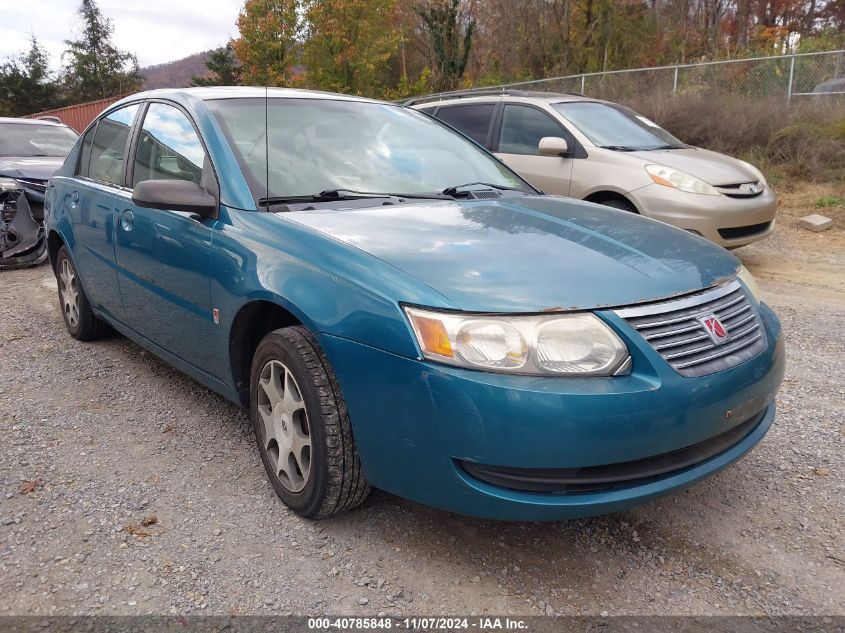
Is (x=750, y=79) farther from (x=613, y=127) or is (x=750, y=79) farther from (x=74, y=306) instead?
(x=74, y=306)

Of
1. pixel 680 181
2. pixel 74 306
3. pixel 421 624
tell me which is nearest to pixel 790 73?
pixel 680 181

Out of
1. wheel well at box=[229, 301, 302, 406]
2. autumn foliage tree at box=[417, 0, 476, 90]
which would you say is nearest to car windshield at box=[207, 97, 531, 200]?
wheel well at box=[229, 301, 302, 406]

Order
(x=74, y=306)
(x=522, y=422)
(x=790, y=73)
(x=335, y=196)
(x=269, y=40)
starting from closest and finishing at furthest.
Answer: (x=522, y=422)
(x=335, y=196)
(x=74, y=306)
(x=790, y=73)
(x=269, y=40)

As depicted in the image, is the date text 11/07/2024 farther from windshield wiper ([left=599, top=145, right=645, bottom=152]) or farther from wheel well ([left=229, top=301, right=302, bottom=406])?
windshield wiper ([left=599, top=145, right=645, bottom=152])

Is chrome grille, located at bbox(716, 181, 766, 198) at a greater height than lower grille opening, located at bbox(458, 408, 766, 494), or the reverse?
chrome grille, located at bbox(716, 181, 766, 198)

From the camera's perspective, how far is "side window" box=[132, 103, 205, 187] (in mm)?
3096

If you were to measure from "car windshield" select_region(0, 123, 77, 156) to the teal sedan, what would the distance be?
22.6 ft

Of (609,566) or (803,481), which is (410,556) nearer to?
(609,566)

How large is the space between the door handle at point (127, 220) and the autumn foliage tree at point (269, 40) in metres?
22.1

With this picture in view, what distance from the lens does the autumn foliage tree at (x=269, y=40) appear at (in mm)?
23953

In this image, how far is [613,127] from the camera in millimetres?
7047

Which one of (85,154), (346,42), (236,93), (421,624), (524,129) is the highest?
(346,42)

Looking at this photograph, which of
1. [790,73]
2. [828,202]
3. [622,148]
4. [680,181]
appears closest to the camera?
[680,181]

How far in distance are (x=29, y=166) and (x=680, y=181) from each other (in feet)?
24.2
